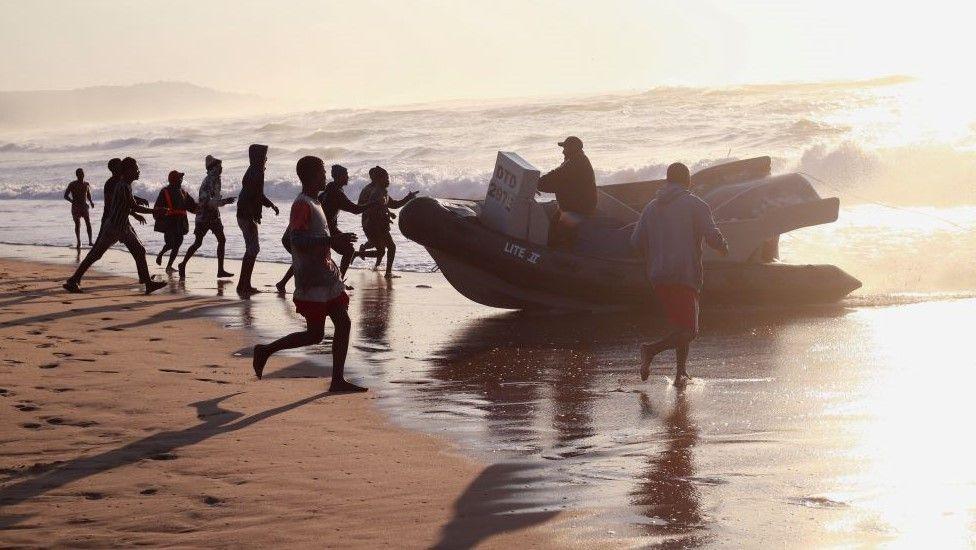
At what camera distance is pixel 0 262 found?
63.8 ft

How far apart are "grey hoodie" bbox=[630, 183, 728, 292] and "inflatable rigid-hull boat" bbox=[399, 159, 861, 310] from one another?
169 inches

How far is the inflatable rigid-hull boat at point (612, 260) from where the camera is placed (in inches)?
521

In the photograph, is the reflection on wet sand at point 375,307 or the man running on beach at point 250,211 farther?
the man running on beach at point 250,211

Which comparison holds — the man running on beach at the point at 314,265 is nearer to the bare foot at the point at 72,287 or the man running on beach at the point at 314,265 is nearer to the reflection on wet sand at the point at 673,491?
the reflection on wet sand at the point at 673,491

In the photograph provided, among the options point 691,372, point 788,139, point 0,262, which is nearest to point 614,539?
point 691,372

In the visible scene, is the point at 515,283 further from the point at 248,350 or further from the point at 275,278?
the point at 275,278

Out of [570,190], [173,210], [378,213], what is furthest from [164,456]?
[173,210]

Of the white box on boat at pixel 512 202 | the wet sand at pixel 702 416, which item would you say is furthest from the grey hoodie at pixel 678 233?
the white box on boat at pixel 512 202

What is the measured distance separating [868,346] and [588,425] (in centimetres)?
422

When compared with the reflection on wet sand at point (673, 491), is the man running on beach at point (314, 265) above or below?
above

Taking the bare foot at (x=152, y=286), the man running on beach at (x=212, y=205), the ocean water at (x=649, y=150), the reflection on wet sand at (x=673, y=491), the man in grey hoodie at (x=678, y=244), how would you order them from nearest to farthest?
the reflection on wet sand at (x=673, y=491)
the man in grey hoodie at (x=678, y=244)
the bare foot at (x=152, y=286)
the man running on beach at (x=212, y=205)
the ocean water at (x=649, y=150)

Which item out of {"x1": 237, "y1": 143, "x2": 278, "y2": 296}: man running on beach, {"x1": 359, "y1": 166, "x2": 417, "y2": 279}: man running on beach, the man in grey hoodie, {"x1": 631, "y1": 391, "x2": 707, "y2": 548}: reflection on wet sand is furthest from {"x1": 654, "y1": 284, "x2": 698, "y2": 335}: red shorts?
{"x1": 359, "y1": 166, "x2": 417, "y2": 279}: man running on beach

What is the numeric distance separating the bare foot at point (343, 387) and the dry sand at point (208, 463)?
101 mm

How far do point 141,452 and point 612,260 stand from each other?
747cm
